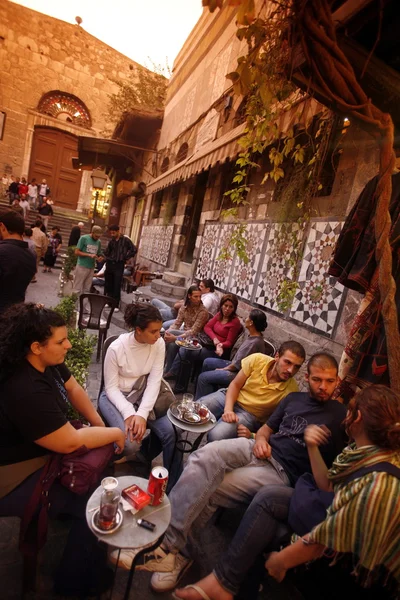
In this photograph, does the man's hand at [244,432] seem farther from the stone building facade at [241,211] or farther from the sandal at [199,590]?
the stone building facade at [241,211]

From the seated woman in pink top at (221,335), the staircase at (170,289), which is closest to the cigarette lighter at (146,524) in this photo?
the seated woman in pink top at (221,335)

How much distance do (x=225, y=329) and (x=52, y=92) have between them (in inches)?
850

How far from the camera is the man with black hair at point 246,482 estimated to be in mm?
1758

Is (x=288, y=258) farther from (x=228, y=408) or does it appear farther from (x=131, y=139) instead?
(x=131, y=139)

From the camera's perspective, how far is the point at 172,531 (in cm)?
191

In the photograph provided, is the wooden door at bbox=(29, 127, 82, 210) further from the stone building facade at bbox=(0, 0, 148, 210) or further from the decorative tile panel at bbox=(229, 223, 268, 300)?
the decorative tile panel at bbox=(229, 223, 268, 300)

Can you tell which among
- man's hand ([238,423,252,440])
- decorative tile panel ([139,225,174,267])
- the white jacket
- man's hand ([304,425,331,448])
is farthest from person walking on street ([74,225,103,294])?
man's hand ([304,425,331,448])

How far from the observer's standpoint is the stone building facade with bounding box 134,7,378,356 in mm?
3441

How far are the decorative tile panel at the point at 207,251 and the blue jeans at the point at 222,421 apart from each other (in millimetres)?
3870

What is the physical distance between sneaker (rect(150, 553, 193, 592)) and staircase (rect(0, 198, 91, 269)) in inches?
496

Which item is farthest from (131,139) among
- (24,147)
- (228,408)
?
(228,408)

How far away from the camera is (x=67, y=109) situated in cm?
2012

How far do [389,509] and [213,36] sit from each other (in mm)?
10658

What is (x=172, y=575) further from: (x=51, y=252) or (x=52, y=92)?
(x=52, y=92)
